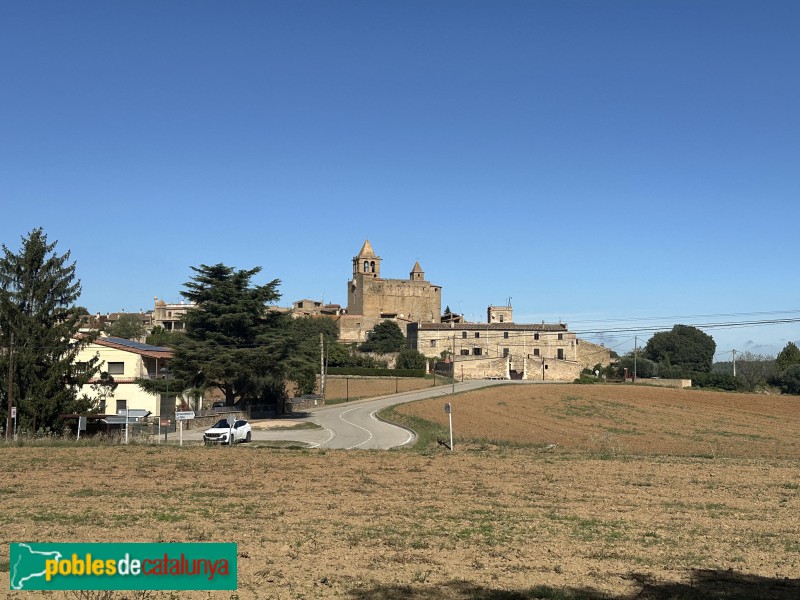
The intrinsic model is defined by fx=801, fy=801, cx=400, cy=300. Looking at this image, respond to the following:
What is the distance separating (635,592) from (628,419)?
47691 millimetres

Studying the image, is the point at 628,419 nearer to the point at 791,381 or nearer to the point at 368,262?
the point at 791,381

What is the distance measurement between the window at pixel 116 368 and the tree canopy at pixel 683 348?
107 metres

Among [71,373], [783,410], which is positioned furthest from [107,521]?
[783,410]

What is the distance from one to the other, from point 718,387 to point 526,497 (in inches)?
3707

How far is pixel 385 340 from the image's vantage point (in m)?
117

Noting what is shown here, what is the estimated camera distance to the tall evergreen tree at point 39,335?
1612 inches

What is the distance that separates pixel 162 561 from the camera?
7.64 metres

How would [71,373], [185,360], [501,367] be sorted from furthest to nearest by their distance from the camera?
[501,367]
[185,360]
[71,373]

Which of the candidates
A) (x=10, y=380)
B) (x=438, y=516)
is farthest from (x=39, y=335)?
(x=438, y=516)

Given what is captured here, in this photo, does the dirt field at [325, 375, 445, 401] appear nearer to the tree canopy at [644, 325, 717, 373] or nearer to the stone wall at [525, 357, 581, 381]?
the stone wall at [525, 357, 581, 381]

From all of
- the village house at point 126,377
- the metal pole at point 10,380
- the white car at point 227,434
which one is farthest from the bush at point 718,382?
the metal pole at point 10,380

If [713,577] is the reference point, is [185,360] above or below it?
above

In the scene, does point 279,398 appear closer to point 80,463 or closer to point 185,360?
point 185,360

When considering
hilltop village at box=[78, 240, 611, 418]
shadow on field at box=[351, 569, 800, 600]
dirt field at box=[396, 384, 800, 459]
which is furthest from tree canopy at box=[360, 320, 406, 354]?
shadow on field at box=[351, 569, 800, 600]
